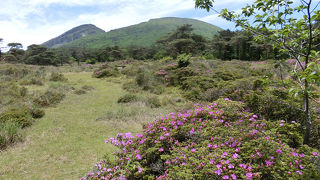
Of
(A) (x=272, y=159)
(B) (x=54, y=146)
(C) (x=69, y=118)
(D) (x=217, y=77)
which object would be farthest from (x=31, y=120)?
(D) (x=217, y=77)

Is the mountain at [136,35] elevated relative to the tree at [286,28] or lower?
elevated

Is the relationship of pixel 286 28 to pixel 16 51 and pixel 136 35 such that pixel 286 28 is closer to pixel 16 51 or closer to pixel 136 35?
pixel 16 51

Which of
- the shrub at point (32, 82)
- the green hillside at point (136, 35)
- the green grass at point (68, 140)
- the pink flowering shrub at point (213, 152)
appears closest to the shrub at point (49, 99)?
the green grass at point (68, 140)

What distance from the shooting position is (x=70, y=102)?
344 inches

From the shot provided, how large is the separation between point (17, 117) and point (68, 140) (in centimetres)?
240

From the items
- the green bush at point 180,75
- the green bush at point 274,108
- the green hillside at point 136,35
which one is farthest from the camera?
the green hillside at point 136,35

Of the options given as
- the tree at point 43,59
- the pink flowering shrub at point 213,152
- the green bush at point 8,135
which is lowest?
the green bush at point 8,135

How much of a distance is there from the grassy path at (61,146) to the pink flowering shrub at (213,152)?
4.04 feet

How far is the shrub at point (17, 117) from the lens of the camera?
5527 mm

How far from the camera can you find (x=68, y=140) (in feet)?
16.1

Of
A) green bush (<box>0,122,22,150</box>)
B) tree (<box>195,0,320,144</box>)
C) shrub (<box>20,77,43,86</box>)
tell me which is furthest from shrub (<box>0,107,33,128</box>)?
shrub (<box>20,77,43,86</box>)

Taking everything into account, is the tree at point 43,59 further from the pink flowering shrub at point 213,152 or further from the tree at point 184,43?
the pink flowering shrub at point 213,152

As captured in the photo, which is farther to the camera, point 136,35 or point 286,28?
point 136,35

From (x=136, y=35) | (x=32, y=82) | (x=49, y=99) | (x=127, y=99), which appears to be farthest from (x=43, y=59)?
(x=136, y=35)
